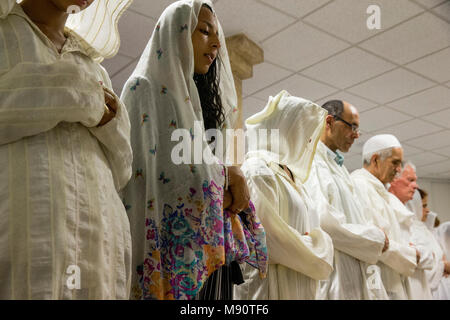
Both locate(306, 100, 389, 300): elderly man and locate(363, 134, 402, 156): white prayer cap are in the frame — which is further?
locate(363, 134, 402, 156): white prayer cap

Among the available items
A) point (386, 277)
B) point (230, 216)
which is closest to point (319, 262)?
point (230, 216)

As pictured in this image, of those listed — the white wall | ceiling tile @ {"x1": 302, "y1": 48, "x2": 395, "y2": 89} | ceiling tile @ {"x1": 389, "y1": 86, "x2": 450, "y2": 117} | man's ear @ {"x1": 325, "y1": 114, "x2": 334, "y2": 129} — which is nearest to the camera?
man's ear @ {"x1": 325, "y1": 114, "x2": 334, "y2": 129}

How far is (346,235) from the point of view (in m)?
2.23

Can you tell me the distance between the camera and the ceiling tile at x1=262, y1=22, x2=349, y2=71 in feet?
11.8

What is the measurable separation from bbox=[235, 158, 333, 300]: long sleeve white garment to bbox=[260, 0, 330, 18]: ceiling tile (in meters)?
1.64

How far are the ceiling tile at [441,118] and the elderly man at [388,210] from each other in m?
2.19

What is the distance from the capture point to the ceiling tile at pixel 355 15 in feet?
10.7

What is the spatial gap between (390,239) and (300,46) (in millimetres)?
1758

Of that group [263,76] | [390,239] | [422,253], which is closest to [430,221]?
[422,253]

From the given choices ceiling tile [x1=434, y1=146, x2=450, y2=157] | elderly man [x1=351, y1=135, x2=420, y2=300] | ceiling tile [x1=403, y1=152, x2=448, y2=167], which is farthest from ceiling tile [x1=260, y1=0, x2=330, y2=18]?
ceiling tile [x1=403, y1=152, x2=448, y2=167]

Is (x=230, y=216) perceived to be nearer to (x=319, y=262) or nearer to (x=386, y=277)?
(x=319, y=262)

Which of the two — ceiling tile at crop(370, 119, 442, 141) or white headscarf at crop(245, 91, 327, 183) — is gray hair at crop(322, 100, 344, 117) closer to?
white headscarf at crop(245, 91, 327, 183)

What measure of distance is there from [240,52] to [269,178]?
193 cm
